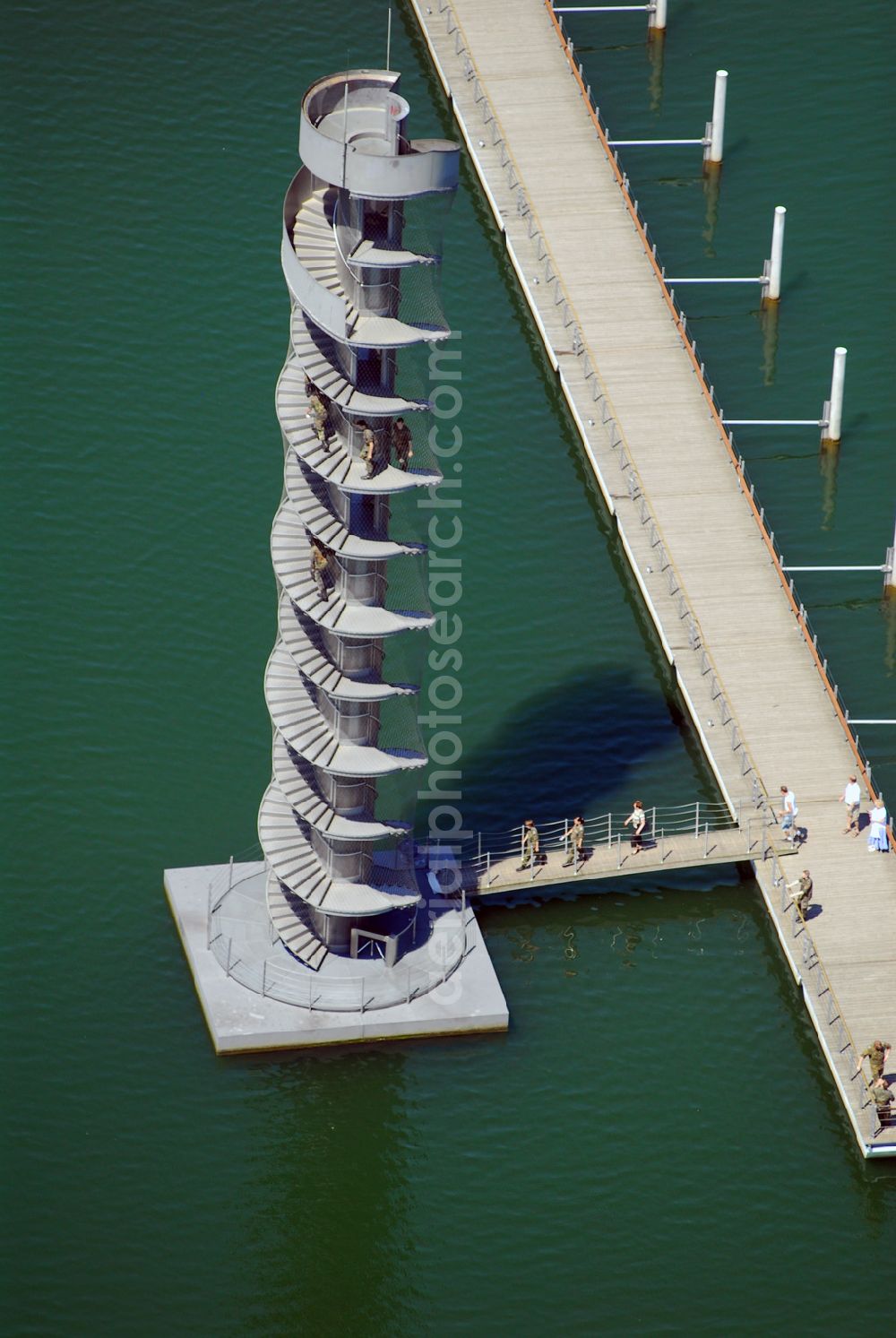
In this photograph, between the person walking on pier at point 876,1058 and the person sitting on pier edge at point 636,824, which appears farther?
the person sitting on pier edge at point 636,824

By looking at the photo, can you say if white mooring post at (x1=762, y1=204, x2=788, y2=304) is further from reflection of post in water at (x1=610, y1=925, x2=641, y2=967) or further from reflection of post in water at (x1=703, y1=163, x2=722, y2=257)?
reflection of post in water at (x1=610, y1=925, x2=641, y2=967)

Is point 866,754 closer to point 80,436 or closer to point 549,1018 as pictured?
point 549,1018

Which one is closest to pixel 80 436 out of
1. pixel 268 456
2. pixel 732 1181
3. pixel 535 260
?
pixel 268 456

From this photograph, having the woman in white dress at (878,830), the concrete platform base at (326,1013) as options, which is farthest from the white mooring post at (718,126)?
the concrete platform base at (326,1013)

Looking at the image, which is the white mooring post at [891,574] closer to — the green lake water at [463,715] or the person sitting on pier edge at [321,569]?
the green lake water at [463,715]

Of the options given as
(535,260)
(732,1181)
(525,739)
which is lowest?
(732,1181)

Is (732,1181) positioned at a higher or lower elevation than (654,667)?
lower

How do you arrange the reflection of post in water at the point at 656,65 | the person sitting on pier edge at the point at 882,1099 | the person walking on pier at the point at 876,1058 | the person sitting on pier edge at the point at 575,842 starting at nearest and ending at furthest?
1. the person sitting on pier edge at the point at 882,1099
2. the person walking on pier at the point at 876,1058
3. the person sitting on pier edge at the point at 575,842
4. the reflection of post in water at the point at 656,65
